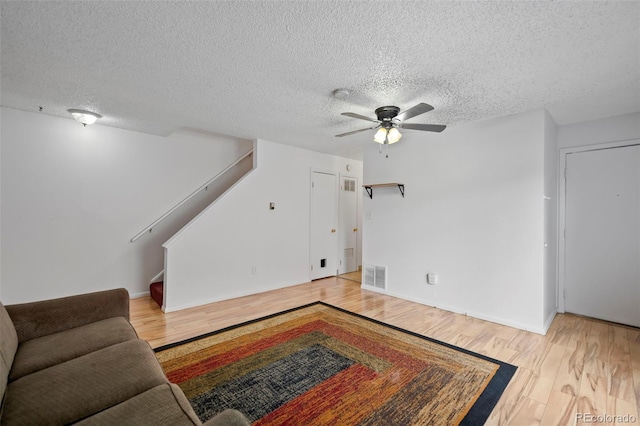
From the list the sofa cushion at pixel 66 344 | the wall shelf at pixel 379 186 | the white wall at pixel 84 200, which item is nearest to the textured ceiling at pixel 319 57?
the white wall at pixel 84 200

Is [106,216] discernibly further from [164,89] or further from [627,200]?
[627,200]

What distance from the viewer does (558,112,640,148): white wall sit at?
3.11 metres

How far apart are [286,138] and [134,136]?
2212mm

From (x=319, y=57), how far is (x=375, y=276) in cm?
339

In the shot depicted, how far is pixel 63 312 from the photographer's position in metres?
1.95

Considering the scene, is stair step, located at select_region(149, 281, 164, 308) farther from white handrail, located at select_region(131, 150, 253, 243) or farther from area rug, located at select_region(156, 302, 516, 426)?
area rug, located at select_region(156, 302, 516, 426)

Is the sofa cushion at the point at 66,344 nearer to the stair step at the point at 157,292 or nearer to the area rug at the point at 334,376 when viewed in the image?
the area rug at the point at 334,376

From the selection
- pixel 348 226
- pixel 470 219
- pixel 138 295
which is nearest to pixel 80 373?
pixel 138 295

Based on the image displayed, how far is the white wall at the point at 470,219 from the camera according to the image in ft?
10.1

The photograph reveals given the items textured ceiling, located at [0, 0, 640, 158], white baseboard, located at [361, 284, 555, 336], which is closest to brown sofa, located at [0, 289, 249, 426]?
textured ceiling, located at [0, 0, 640, 158]

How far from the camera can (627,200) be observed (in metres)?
3.16

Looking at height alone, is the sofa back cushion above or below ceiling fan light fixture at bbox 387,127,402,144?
below

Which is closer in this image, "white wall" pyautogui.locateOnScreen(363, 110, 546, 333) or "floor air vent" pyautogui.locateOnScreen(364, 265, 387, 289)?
"white wall" pyautogui.locateOnScreen(363, 110, 546, 333)

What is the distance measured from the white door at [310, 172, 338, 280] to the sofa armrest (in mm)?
3308
